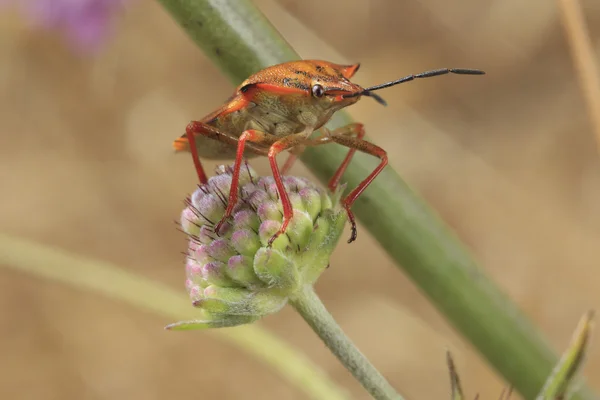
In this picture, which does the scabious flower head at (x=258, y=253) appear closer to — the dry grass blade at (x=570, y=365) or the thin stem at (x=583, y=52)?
the dry grass blade at (x=570, y=365)

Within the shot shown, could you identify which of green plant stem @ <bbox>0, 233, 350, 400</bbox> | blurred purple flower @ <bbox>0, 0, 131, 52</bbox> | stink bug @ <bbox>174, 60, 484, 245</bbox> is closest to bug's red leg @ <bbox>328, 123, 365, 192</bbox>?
stink bug @ <bbox>174, 60, 484, 245</bbox>

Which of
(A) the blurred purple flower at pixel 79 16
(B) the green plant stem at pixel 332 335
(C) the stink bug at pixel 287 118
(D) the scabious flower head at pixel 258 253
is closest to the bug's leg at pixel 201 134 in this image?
(C) the stink bug at pixel 287 118

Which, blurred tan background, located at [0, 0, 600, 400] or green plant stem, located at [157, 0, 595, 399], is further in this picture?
blurred tan background, located at [0, 0, 600, 400]

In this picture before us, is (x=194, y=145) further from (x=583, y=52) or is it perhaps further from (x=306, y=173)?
(x=306, y=173)

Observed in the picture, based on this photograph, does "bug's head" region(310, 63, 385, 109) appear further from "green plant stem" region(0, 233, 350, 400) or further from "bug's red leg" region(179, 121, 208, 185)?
"green plant stem" region(0, 233, 350, 400)

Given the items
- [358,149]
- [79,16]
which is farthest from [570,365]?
[79,16]

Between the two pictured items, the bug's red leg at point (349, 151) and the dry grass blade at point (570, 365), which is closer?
the dry grass blade at point (570, 365)
